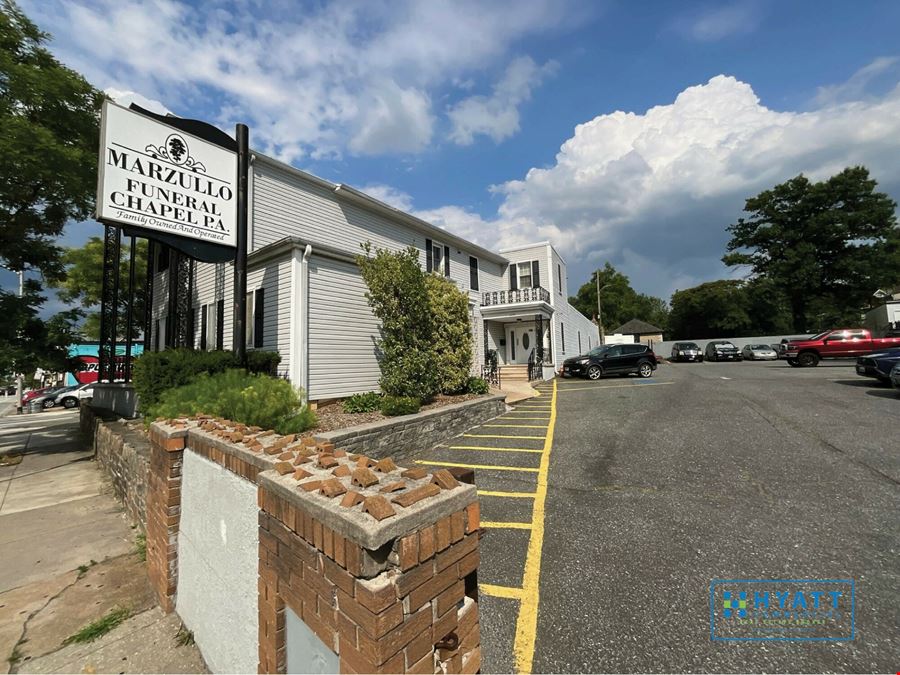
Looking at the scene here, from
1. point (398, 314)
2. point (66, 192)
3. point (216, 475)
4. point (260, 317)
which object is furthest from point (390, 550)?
point (66, 192)

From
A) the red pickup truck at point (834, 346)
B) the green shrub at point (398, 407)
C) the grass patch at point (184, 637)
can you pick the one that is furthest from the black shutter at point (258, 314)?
the red pickup truck at point (834, 346)

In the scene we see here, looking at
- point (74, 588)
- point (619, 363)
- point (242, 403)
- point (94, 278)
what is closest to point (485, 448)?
point (242, 403)

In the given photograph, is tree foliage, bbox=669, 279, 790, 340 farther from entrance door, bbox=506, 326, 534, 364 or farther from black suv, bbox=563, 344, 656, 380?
entrance door, bbox=506, 326, 534, 364

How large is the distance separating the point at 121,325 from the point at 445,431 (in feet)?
79.4

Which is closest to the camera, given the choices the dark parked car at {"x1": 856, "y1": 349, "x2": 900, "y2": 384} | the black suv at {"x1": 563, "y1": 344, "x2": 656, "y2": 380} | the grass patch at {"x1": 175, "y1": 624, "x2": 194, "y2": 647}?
the grass patch at {"x1": 175, "y1": 624, "x2": 194, "y2": 647}

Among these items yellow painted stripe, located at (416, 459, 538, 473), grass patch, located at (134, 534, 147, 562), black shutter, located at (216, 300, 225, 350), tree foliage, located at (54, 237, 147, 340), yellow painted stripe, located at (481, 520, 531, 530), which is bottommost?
grass patch, located at (134, 534, 147, 562)

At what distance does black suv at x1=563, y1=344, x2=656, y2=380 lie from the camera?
17.2 m

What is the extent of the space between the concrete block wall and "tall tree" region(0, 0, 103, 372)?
437 inches

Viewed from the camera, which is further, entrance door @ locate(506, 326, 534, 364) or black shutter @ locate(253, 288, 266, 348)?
entrance door @ locate(506, 326, 534, 364)

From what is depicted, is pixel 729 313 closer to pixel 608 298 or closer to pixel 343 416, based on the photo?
pixel 608 298

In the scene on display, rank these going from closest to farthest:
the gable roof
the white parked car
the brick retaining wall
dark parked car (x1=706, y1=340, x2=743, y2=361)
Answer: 1. the brick retaining wall
2. the white parked car
3. dark parked car (x1=706, y1=340, x2=743, y2=361)
4. the gable roof

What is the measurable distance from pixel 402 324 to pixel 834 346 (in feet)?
71.7

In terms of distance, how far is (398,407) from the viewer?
7574 millimetres

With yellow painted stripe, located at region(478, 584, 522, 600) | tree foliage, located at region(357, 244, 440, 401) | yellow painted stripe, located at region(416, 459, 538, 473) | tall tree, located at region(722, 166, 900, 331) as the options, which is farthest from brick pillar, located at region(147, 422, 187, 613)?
tall tree, located at region(722, 166, 900, 331)
